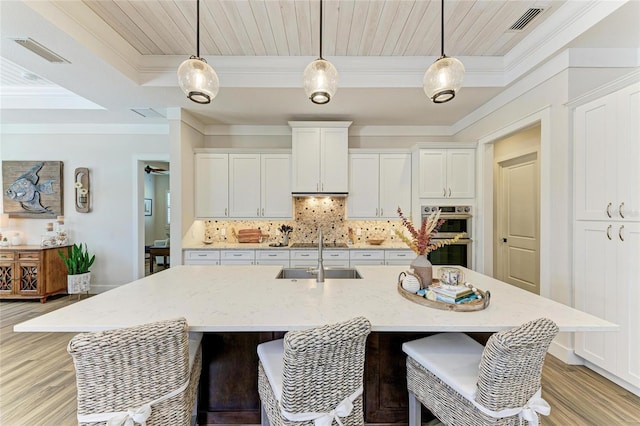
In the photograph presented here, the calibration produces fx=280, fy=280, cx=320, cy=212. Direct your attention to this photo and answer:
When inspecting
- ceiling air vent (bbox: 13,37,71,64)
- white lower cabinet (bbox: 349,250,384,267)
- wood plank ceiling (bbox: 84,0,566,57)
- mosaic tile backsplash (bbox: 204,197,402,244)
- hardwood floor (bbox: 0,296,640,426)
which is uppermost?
wood plank ceiling (bbox: 84,0,566,57)

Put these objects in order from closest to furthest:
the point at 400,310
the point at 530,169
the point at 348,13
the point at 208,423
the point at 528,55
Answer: the point at 400,310 < the point at 208,423 < the point at 348,13 < the point at 528,55 < the point at 530,169

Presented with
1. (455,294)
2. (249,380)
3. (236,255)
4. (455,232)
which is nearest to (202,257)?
(236,255)

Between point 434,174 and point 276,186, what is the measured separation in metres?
2.36

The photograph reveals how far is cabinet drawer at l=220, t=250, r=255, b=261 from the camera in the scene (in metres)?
4.00

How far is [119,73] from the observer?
285 centimetres

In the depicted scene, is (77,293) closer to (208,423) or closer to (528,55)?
(208,423)

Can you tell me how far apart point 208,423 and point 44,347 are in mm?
2496

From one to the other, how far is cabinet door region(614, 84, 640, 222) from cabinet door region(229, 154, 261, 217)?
3904mm

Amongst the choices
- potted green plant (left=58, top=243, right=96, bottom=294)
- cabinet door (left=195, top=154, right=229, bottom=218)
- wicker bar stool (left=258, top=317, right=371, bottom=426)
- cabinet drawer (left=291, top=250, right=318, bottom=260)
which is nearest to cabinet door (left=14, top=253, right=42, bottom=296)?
potted green plant (left=58, top=243, right=96, bottom=294)

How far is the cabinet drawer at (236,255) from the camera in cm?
400

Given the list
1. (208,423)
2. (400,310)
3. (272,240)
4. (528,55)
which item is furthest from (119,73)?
(528,55)

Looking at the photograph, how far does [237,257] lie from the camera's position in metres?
4.00

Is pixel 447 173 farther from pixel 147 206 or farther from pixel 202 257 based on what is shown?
pixel 147 206

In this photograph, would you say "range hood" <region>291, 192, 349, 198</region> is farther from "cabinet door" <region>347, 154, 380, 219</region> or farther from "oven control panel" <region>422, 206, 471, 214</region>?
"oven control panel" <region>422, 206, 471, 214</region>
